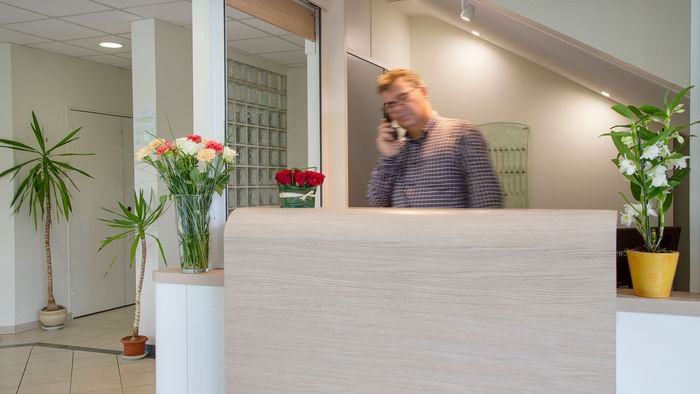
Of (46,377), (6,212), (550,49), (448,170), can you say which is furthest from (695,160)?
(6,212)

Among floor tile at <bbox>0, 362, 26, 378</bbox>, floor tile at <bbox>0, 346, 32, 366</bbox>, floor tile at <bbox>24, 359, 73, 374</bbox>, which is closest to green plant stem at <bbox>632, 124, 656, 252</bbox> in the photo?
floor tile at <bbox>24, 359, 73, 374</bbox>

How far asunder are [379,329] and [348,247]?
239 millimetres

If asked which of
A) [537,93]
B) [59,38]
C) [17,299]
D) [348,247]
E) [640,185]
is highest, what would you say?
[59,38]

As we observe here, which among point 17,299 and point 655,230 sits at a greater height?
point 655,230

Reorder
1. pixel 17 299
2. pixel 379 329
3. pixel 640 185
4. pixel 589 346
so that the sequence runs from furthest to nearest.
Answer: pixel 17 299 → pixel 640 185 → pixel 379 329 → pixel 589 346

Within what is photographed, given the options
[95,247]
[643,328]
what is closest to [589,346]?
[643,328]

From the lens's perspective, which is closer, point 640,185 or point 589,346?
point 589,346

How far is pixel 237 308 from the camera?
1.84m

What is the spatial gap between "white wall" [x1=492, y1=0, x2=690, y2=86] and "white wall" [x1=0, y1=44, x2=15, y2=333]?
4.90 metres

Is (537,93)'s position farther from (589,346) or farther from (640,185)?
(589,346)

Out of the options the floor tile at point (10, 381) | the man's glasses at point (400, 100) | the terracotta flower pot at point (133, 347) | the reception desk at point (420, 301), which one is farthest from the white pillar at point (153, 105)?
the reception desk at point (420, 301)

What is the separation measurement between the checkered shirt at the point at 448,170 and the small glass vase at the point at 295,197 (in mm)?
473

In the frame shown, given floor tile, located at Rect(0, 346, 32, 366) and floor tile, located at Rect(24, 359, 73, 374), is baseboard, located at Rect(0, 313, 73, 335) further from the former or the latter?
floor tile, located at Rect(24, 359, 73, 374)

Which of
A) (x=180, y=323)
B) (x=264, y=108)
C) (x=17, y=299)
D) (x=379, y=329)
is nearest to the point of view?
(x=379, y=329)
